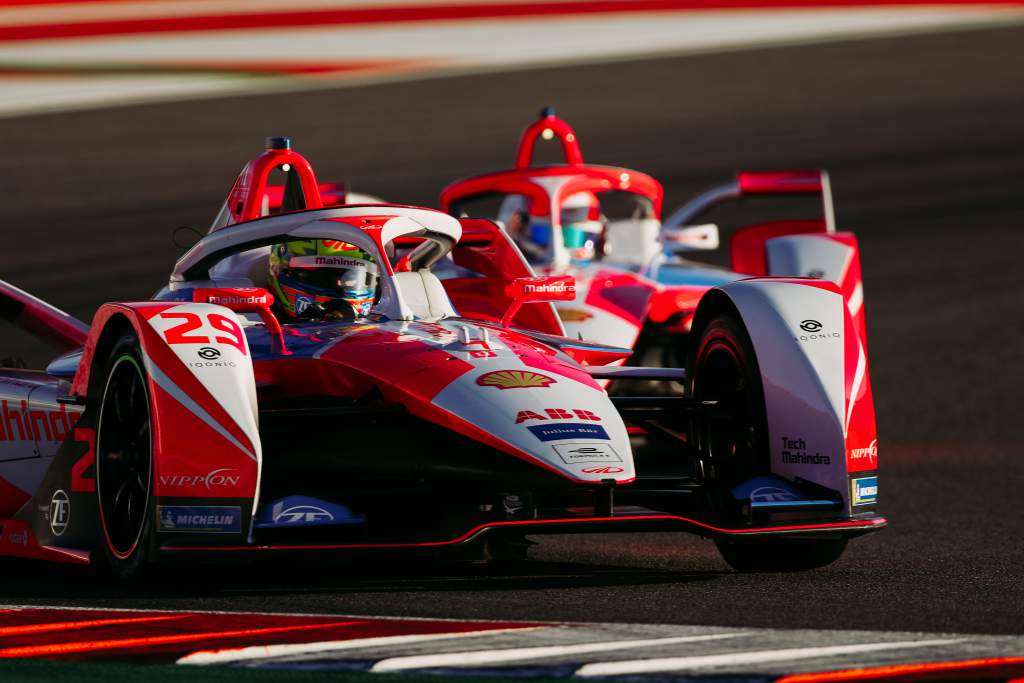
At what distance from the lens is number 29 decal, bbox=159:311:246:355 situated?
26.7ft

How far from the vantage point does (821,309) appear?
908 centimetres

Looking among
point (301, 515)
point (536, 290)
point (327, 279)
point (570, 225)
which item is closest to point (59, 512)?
point (301, 515)

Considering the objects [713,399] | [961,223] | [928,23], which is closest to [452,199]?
[713,399]

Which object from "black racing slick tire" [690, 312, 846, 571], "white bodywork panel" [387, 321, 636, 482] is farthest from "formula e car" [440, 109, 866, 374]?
"white bodywork panel" [387, 321, 636, 482]

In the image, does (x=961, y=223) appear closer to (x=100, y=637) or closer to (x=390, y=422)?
(x=390, y=422)

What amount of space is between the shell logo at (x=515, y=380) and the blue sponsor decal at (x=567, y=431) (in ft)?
0.96

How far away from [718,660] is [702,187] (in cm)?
1968

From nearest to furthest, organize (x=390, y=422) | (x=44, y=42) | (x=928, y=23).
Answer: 1. (x=390, y=422)
2. (x=44, y=42)
3. (x=928, y=23)

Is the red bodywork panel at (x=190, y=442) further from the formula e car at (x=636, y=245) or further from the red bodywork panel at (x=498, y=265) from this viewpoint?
the formula e car at (x=636, y=245)

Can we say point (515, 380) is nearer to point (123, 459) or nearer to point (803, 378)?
point (803, 378)

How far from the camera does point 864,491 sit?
340 inches

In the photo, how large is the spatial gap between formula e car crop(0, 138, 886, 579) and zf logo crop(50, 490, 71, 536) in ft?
0.04

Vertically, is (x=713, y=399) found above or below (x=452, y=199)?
→ below

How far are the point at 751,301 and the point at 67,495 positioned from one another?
10.8 feet
